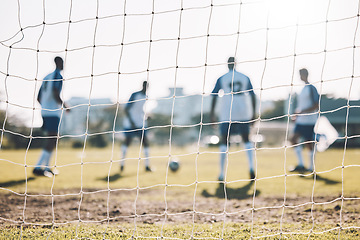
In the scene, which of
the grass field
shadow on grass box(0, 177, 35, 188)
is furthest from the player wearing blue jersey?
the grass field

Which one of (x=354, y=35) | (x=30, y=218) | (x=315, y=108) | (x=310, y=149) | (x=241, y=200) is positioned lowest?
(x=30, y=218)

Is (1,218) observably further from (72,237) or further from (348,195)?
(348,195)

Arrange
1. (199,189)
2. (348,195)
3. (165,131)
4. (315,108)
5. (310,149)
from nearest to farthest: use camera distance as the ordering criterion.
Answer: (348,195), (199,189), (315,108), (310,149), (165,131)

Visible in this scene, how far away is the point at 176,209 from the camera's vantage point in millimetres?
3777

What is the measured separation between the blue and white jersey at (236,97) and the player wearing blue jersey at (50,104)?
2264 mm

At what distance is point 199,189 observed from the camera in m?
4.93

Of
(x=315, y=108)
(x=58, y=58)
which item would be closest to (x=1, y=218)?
(x=58, y=58)

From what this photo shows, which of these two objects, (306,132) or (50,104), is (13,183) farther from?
(306,132)

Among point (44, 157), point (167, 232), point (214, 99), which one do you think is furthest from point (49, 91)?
point (167, 232)

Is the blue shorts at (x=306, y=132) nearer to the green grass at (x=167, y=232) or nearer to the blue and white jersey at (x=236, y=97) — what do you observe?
the blue and white jersey at (x=236, y=97)

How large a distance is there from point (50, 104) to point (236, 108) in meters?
2.76

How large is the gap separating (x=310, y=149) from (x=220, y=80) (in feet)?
7.28

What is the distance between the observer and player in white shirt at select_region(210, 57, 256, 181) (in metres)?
5.01

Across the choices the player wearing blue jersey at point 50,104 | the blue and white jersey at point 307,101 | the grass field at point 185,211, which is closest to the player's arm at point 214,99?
the grass field at point 185,211
